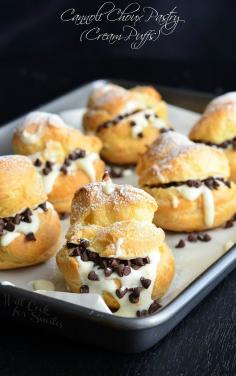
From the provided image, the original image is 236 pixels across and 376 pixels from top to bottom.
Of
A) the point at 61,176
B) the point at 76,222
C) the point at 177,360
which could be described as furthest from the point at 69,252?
the point at 61,176

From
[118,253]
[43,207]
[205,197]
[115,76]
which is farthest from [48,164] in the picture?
[115,76]

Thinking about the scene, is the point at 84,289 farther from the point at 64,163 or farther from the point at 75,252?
the point at 64,163

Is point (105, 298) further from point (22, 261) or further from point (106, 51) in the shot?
point (106, 51)

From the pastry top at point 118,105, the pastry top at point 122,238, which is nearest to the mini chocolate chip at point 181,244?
the pastry top at point 122,238

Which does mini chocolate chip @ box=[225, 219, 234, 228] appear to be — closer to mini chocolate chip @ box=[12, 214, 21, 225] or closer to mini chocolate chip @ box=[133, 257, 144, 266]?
mini chocolate chip @ box=[133, 257, 144, 266]

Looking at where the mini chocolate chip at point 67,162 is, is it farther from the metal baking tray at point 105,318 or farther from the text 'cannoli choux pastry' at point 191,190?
the metal baking tray at point 105,318

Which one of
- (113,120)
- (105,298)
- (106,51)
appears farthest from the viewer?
(106,51)
